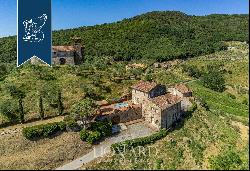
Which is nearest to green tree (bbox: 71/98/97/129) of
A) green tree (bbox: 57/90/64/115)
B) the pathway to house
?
the pathway to house

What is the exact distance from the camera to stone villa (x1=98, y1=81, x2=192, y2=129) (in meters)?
67.2

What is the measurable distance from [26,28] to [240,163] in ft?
117

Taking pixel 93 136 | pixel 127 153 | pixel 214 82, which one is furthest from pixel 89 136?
pixel 214 82

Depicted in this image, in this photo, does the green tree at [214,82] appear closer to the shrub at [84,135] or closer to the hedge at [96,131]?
the hedge at [96,131]

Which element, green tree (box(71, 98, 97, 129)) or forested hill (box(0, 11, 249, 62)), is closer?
green tree (box(71, 98, 97, 129))

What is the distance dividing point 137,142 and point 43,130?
14953mm

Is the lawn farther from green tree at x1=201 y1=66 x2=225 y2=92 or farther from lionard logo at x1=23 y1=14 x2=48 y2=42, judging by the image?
lionard logo at x1=23 y1=14 x2=48 y2=42

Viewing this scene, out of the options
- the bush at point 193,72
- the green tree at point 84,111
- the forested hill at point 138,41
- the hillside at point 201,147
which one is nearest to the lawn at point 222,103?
the hillside at point 201,147

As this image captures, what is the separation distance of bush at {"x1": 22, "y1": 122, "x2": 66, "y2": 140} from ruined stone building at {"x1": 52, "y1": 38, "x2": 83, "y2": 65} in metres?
43.6

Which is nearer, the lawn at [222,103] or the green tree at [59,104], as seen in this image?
the green tree at [59,104]

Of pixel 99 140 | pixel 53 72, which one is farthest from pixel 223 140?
pixel 53 72

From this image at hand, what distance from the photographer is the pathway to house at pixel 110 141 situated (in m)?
56.3

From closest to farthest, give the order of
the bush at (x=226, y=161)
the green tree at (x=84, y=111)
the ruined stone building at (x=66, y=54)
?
the bush at (x=226, y=161) → the green tree at (x=84, y=111) → the ruined stone building at (x=66, y=54)

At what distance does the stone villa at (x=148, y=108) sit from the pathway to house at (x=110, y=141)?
185cm
